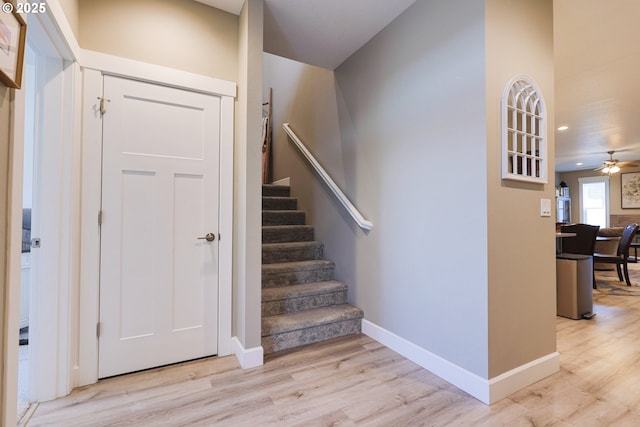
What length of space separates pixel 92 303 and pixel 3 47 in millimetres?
1440

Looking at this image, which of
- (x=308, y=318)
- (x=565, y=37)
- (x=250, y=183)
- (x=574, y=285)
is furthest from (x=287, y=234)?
(x=565, y=37)

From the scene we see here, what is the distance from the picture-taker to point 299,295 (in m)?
2.59

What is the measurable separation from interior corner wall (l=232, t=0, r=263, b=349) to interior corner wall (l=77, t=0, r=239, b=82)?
207mm

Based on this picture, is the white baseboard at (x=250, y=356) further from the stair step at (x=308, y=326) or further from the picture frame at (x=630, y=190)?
the picture frame at (x=630, y=190)

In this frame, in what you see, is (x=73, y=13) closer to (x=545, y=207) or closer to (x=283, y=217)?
(x=283, y=217)

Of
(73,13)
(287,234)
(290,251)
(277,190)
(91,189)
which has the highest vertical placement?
(73,13)

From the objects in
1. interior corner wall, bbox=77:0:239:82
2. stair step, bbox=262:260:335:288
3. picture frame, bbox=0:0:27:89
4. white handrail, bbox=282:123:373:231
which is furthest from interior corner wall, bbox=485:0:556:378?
picture frame, bbox=0:0:27:89

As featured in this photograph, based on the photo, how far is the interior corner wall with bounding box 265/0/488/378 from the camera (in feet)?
5.69

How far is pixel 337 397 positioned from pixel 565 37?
3.31 m

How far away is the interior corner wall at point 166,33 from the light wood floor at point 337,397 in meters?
2.08

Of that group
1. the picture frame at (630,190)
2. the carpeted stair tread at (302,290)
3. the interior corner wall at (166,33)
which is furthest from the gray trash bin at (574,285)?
the picture frame at (630,190)

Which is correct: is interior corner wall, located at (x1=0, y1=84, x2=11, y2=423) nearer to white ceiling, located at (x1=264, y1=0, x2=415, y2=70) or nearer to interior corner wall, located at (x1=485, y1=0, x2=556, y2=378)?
white ceiling, located at (x1=264, y1=0, x2=415, y2=70)

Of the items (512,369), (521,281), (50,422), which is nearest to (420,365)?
(512,369)

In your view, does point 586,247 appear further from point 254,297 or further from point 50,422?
point 50,422
